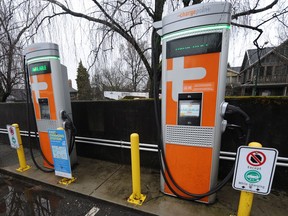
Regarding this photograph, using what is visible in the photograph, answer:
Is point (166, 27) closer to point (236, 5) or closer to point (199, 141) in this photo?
point (199, 141)

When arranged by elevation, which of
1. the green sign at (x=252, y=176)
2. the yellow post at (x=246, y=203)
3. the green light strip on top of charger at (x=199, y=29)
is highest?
the green light strip on top of charger at (x=199, y=29)

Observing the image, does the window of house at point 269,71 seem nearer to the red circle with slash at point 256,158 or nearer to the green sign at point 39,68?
the red circle with slash at point 256,158

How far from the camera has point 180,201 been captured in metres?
2.28

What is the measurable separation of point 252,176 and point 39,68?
376 cm

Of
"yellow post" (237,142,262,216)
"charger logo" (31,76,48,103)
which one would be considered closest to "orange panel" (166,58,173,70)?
"yellow post" (237,142,262,216)

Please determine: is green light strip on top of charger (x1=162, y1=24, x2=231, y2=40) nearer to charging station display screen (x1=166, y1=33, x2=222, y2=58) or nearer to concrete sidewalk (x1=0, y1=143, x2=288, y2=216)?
charging station display screen (x1=166, y1=33, x2=222, y2=58)

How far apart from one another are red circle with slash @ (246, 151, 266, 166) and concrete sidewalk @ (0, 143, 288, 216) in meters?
0.95

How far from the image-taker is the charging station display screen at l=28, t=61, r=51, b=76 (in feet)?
9.28

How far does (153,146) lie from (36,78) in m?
2.73

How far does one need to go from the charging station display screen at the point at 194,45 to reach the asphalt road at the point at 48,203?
7.51 feet

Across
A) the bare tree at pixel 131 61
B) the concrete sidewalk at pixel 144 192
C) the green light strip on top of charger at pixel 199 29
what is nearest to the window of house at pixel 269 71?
the bare tree at pixel 131 61

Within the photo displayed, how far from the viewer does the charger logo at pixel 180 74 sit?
6.19 feet

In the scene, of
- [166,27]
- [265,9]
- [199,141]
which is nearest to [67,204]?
[199,141]

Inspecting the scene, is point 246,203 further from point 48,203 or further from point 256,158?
point 48,203
